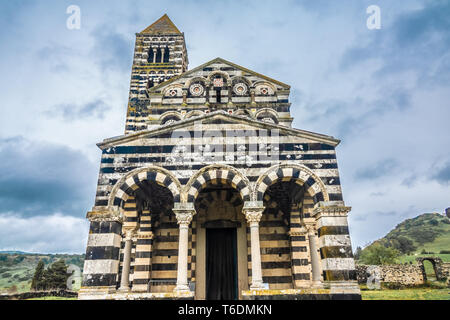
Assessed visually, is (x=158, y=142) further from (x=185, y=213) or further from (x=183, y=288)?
(x=183, y=288)

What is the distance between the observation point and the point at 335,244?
7934mm

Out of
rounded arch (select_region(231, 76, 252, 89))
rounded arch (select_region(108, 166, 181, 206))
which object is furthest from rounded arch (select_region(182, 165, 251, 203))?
rounded arch (select_region(231, 76, 252, 89))

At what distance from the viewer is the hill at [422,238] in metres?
38.9

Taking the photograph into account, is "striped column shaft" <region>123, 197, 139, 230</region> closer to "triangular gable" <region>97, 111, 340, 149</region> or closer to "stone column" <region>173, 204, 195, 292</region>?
"triangular gable" <region>97, 111, 340, 149</region>

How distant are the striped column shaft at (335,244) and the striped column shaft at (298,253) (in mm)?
2573

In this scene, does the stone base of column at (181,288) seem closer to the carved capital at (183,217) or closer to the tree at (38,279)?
the carved capital at (183,217)

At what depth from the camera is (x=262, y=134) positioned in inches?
368

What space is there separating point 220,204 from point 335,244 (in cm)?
487

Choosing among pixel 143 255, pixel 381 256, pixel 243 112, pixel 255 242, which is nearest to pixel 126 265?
pixel 143 255

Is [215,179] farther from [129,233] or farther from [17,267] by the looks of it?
[17,267]

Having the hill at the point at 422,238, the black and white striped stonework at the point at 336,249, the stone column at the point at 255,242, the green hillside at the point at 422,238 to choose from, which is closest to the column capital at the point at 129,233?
the stone column at the point at 255,242

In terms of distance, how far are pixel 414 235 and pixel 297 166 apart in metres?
53.1
